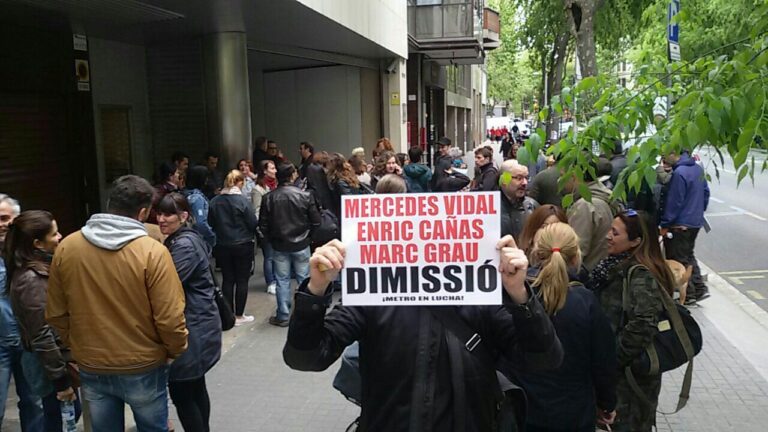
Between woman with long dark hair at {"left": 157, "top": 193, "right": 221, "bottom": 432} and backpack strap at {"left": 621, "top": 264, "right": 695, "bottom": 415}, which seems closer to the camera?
backpack strap at {"left": 621, "top": 264, "right": 695, "bottom": 415}

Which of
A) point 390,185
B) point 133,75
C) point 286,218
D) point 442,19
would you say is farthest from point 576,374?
point 442,19

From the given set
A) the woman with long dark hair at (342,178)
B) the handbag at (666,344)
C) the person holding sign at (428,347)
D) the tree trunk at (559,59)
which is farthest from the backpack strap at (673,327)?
the tree trunk at (559,59)

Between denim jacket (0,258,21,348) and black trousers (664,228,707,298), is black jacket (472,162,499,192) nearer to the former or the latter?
black trousers (664,228,707,298)

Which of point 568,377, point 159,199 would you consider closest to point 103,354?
point 159,199

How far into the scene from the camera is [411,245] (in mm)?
2510

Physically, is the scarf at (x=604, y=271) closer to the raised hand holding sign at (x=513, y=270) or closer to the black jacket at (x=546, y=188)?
the raised hand holding sign at (x=513, y=270)

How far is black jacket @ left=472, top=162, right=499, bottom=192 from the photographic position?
859 centimetres

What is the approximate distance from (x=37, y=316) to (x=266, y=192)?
199 inches

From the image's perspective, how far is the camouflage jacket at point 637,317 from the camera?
11.3ft

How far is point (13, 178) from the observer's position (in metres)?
8.85

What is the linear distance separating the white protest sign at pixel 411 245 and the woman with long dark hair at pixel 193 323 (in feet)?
6.38

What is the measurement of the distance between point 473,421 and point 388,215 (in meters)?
0.81

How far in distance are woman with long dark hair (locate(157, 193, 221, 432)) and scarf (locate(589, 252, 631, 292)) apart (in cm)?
232

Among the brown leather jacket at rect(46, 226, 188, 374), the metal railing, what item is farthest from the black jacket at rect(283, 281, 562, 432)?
the metal railing
